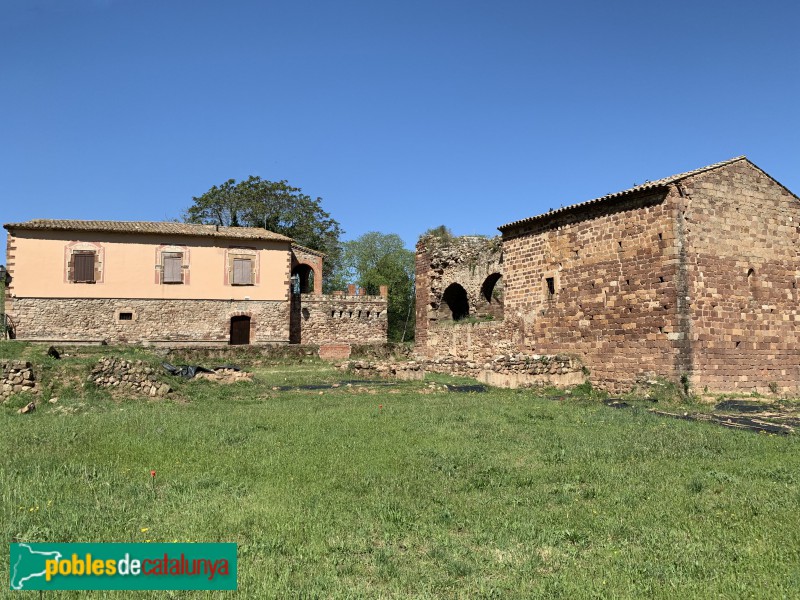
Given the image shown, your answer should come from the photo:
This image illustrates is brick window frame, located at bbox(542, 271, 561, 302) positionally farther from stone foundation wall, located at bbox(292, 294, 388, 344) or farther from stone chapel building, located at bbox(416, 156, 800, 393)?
stone foundation wall, located at bbox(292, 294, 388, 344)

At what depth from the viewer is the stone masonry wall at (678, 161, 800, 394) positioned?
14023 mm

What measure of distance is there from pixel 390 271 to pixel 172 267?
1023 inches

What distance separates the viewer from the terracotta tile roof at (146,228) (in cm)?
2923

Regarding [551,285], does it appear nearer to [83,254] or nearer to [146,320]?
[146,320]

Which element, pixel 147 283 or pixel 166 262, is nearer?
pixel 147 283

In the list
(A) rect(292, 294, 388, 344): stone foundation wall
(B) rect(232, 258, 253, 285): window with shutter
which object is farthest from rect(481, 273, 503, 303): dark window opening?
(B) rect(232, 258, 253, 285): window with shutter

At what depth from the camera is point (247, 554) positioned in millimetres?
4301

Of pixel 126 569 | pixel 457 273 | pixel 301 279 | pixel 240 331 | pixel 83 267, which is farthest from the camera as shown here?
pixel 301 279

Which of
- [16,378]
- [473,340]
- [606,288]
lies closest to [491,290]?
[473,340]

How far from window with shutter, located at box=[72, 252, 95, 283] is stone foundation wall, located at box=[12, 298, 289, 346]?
1.06 m

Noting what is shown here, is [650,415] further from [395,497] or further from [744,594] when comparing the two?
[744,594]

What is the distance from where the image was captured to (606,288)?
15586 mm

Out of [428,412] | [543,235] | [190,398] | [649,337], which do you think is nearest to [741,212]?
[649,337]

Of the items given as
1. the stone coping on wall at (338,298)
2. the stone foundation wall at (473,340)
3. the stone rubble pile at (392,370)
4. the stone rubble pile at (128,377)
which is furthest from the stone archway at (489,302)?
the stone coping on wall at (338,298)
